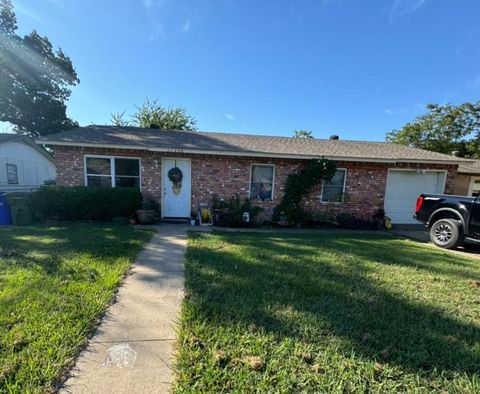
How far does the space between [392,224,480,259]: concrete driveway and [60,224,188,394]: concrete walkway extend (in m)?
7.13

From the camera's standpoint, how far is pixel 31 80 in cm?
2084

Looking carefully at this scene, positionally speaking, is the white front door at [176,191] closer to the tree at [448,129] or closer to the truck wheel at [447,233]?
the truck wheel at [447,233]

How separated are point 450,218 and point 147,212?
29.0ft

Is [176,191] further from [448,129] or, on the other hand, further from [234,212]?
[448,129]

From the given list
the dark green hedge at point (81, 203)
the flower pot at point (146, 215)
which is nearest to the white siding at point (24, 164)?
the dark green hedge at point (81, 203)

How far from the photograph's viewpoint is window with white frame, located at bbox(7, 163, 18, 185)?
13.7 meters

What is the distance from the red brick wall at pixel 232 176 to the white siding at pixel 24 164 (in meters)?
7.85

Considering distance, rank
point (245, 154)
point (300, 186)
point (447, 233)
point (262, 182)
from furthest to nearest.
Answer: point (262, 182) < point (300, 186) < point (245, 154) < point (447, 233)

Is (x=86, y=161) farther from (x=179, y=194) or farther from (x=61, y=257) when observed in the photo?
(x=61, y=257)

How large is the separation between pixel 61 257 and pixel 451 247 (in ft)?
29.9

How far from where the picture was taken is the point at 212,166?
8.90 metres

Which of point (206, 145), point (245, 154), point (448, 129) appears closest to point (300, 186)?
point (245, 154)

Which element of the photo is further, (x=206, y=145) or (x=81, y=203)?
(x=206, y=145)

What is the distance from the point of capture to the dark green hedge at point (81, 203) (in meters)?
7.43
